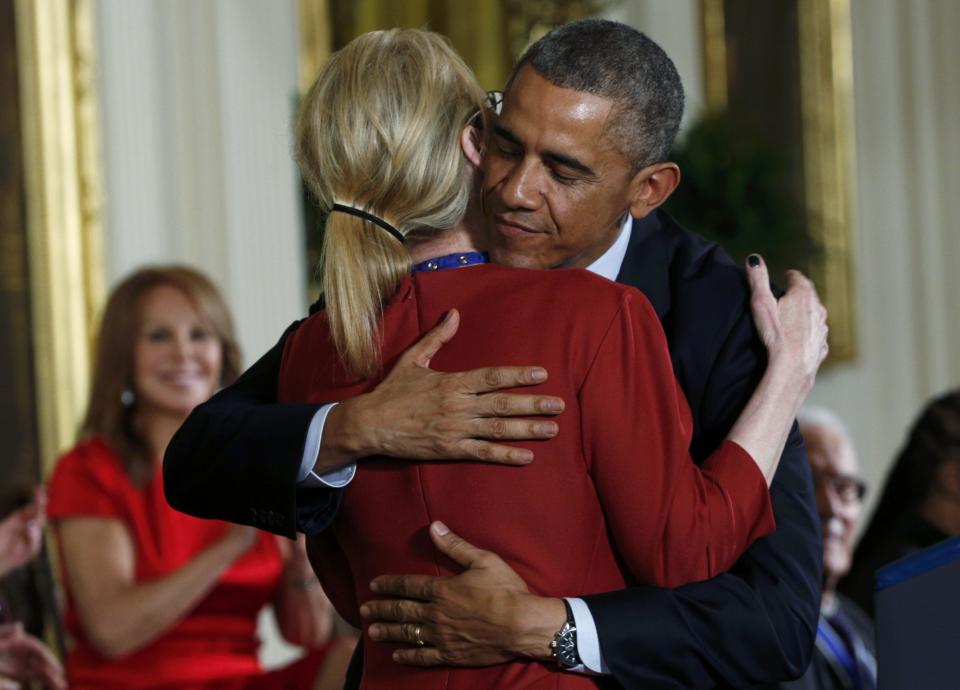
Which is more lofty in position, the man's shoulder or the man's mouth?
the man's mouth

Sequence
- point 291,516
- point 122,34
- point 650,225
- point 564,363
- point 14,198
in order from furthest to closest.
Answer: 1. point 122,34
2. point 14,198
3. point 650,225
4. point 291,516
5. point 564,363

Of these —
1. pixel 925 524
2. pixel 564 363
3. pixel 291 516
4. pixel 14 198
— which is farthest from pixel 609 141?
pixel 14 198

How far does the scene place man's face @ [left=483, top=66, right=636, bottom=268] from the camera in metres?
1.99

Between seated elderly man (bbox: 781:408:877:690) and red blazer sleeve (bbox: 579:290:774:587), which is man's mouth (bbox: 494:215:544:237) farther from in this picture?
seated elderly man (bbox: 781:408:877:690)

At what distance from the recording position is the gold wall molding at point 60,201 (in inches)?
→ 193

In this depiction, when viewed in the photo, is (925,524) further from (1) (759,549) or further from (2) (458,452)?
(2) (458,452)

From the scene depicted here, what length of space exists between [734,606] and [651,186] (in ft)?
2.05

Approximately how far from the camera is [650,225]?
2320mm

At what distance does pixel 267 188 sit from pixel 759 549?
3950 millimetres

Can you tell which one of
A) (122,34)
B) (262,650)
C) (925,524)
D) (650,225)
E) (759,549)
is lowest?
(262,650)

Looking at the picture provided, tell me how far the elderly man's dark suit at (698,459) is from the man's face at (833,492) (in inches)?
81.7

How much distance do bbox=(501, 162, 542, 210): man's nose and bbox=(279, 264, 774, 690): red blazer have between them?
0.39 feet

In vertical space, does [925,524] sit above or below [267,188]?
below

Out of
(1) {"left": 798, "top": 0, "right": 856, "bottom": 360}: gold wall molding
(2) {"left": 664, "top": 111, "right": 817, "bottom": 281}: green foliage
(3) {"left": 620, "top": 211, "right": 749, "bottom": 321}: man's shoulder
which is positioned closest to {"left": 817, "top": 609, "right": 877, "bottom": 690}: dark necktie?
(3) {"left": 620, "top": 211, "right": 749, "bottom": 321}: man's shoulder
